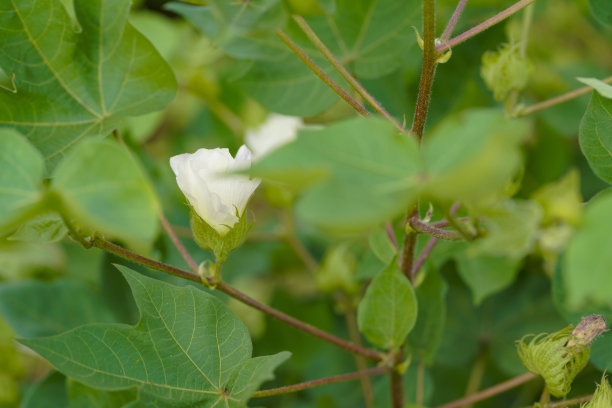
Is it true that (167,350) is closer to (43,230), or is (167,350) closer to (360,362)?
(43,230)

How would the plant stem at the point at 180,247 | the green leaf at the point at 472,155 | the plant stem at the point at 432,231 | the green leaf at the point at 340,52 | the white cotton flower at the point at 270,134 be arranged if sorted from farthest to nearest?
the white cotton flower at the point at 270,134 → the green leaf at the point at 340,52 → the plant stem at the point at 180,247 → the plant stem at the point at 432,231 → the green leaf at the point at 472,155

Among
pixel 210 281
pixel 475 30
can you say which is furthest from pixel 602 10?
pixel 210 281

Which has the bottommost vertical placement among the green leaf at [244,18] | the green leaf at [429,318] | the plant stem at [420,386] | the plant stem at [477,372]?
the plant stem at [477,372]

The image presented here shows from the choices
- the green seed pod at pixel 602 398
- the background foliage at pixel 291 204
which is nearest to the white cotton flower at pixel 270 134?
the background foliage at pixel 291 204

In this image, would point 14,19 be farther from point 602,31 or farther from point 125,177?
point 602,31

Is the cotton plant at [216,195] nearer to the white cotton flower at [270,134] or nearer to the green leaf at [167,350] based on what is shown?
the green leaf at [167,350]

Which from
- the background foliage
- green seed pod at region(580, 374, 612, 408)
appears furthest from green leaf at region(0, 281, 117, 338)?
green seed pod at region(580, 374, 612, 408)

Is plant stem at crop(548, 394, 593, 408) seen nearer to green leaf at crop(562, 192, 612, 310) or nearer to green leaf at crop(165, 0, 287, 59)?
green leaf at crop(562, 192, 612, 310)
